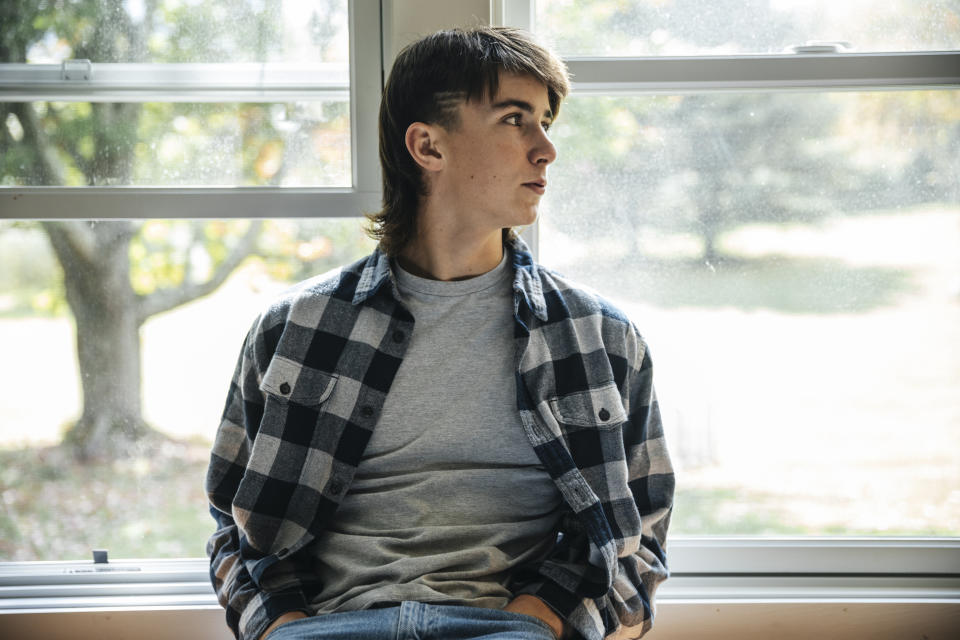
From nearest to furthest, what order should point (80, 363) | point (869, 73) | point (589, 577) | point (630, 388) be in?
1. point (589, 577)
2. point (630, 388)
3. point (869, 73)
4. point (80, 363)

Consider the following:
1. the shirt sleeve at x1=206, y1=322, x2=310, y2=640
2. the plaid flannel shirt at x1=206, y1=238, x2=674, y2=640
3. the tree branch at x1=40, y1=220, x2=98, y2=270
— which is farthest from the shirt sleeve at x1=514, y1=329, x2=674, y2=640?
the tree branch at x1=40, y1=220, x2=98, y2=270

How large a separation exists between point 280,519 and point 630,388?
25.6 inches

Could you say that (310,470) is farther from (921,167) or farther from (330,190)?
(921,167)

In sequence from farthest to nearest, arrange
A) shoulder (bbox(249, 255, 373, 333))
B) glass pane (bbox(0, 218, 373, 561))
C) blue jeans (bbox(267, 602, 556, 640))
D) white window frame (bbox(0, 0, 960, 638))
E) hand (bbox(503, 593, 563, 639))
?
glass pane (bbox(0, 218, 373, 561)) → white window frame (bbox(0, 0, 960, 638)) → shoulder (bbox(249, 255, 373, 333)) → hand (bbox(503, 593, 563, 639)) → blue jeans (bbox(267, 602, 556, 640))

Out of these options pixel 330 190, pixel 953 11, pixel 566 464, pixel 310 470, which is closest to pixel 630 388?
pixel 566 464

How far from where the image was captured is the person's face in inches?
57.2

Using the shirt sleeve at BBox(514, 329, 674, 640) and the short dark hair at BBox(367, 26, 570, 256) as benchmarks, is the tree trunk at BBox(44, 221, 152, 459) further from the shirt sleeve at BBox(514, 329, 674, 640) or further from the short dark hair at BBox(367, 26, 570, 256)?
the shirt sleeve at BBox(514, 329, 674, 640)

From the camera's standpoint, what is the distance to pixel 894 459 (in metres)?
1.85

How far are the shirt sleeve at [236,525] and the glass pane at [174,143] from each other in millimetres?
438

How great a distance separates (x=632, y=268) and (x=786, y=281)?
338 mm

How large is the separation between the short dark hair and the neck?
3cm

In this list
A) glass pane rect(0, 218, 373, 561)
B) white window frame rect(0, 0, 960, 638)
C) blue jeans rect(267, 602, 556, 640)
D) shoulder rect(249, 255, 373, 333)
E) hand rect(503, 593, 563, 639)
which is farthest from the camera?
glass pane rect(0, 218, 373, 561)

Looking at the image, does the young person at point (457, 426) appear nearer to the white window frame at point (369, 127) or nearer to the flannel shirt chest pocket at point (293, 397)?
the flannel shirt chest pocket at point (293, 397)

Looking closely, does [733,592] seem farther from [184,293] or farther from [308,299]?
[184,293]
